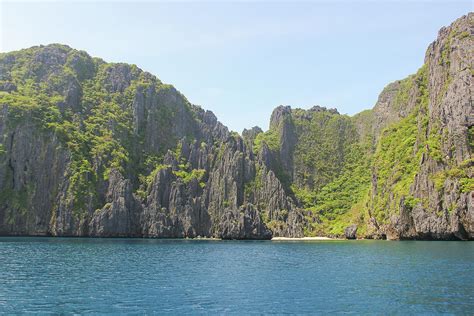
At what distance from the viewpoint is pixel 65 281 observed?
5678 centimetres

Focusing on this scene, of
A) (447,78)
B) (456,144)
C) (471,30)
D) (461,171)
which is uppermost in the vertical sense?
(471,30)

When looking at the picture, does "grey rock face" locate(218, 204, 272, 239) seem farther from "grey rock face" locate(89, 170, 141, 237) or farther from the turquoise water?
the turquoise water

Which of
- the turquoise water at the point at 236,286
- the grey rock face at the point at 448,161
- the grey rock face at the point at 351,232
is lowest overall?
the turquoise water at the point at 236,286

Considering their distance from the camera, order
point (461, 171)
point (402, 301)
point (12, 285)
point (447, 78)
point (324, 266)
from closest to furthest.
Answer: point (402, 301), point (12, 285), point (324, 266), point (461, 171), point (447, 78)

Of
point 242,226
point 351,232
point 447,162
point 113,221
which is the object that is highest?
point 447,162

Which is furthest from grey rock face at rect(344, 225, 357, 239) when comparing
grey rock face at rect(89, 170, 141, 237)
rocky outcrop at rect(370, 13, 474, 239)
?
grey rock face at rect(89, 170, 141, 237)

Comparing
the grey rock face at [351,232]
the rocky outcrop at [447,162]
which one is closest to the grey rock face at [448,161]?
the rocky outcrop at [447,162]

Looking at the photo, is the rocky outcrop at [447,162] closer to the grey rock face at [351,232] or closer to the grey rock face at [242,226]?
the grey rock face at [351,232]

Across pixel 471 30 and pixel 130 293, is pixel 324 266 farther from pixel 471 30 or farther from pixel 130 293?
pixel 471 30

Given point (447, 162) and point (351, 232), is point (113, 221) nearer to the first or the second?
point (351, 232)


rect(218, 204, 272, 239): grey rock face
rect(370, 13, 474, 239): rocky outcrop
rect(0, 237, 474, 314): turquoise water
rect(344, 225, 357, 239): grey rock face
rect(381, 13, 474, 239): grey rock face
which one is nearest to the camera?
rect(0, 237, 474, 314): turquoise water

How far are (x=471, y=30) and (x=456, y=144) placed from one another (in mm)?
61339

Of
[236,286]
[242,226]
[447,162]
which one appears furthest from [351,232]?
[236,286]

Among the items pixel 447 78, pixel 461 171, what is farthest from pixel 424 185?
pixel 447 78
